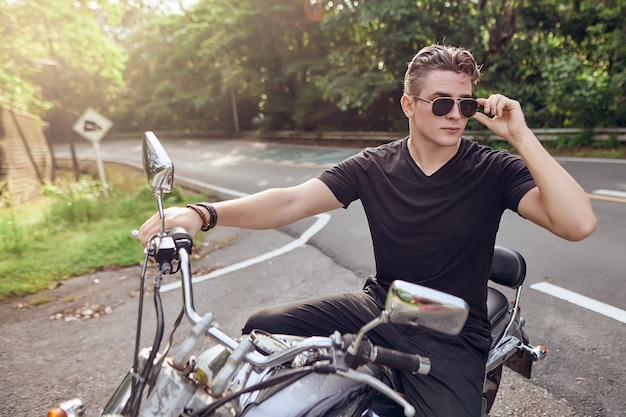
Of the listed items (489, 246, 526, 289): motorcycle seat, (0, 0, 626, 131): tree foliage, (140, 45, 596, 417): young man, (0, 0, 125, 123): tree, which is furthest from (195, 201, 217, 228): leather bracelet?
(0, 0, 125, 123): tree

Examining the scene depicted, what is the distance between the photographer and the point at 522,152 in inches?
73.0

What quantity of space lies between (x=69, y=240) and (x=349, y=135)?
14.4 meters

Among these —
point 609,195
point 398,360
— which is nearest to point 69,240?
point 398,360

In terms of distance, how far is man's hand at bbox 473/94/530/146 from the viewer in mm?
1880

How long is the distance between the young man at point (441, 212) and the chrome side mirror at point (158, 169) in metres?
0.27

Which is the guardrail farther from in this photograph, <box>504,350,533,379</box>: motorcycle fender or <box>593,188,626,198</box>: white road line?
<box>504,350,533,379</box>: motorcycle fender

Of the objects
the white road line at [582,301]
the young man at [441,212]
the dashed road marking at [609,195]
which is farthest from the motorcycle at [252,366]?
the dashed road marking at [609,195]

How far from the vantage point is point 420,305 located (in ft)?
3.59

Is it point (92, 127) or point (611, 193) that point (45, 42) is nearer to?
point (92, 127)

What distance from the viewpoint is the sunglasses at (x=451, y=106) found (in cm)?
200

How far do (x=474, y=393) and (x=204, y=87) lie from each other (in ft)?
116

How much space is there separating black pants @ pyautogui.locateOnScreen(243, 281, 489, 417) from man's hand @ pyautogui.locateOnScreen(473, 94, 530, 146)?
0.86m

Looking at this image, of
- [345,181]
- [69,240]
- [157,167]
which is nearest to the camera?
[157,167]

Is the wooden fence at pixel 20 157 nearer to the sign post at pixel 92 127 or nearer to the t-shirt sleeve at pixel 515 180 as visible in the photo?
the sign post at pixel 92 127
